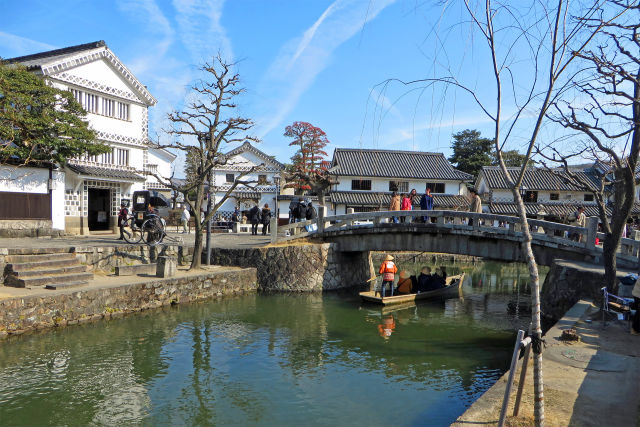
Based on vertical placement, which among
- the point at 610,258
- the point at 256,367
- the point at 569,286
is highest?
the point at 610,258

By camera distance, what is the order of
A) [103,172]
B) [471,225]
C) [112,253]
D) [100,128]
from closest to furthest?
[112,253]
[471,225]
[103,172]
[100,128]

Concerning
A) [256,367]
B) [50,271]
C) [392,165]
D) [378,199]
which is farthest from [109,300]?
[392,165]

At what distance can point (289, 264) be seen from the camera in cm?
1867

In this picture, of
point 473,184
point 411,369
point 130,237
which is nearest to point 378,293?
point 411,369

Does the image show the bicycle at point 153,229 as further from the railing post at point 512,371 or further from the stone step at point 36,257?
the railing post at point 512,371

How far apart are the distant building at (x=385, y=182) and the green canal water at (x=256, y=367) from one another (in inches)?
852

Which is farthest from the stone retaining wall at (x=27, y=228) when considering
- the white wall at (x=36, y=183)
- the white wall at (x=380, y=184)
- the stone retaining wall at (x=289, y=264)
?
the white wall at (x=380, y=184)

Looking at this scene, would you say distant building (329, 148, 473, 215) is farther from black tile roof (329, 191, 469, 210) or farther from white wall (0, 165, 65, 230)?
white wall (0, 165, 65, 230)

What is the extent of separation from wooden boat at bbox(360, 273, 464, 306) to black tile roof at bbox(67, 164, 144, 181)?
14.0 m

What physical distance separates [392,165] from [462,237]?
2265 centimetres

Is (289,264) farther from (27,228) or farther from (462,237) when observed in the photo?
(27,228)

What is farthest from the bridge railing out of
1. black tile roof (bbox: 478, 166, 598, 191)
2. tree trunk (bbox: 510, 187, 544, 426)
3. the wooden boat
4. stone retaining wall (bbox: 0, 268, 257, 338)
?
black tile roof (bbox: 478, 166, 598, 191)

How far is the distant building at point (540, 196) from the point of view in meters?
37.2

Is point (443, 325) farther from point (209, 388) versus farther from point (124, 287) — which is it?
point (124, 287)
